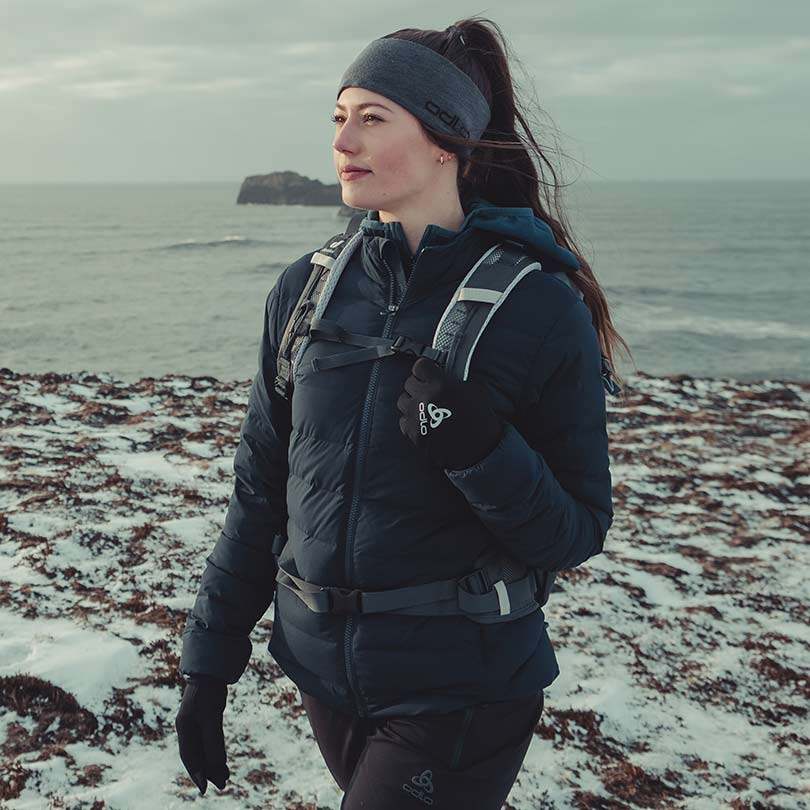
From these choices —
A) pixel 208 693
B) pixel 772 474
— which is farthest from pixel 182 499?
pixel 772 474

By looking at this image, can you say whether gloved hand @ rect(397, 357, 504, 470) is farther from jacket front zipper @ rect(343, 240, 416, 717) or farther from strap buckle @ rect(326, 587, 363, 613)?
strap buckle @ rect(326, 587, 363, 613)

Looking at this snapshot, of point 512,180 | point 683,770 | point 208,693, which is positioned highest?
point 512,180

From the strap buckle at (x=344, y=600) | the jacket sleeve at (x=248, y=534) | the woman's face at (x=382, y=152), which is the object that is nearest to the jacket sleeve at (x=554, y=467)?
the strap buckle at (x=344, y=600)

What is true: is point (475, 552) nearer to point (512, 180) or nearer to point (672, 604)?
point (512, 180)

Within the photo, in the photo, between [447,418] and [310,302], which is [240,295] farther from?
[447,418]

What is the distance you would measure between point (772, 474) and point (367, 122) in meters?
9.73

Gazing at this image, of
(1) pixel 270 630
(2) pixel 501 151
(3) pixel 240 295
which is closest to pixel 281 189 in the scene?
(3) pixel 240 295

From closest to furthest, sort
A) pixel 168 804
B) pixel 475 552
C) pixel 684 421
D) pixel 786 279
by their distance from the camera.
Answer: pixel 475 552
pixel 168 804
pixel 684 421
pixel 786 279

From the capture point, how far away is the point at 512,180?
2.55 meters

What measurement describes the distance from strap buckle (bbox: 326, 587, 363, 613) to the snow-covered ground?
2.28 m

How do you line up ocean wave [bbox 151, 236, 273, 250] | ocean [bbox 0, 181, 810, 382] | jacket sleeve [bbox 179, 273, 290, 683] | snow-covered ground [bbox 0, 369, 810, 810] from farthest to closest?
1. ocean wave [bbox 151, 236, 273, 250]
2. ocean [bbox 0, 181, 810, 382]
3. snow-covered ground [bbox 0, 369, 810, 810]
4. jacket sleeve [bbox 179, 273, 290, 683]

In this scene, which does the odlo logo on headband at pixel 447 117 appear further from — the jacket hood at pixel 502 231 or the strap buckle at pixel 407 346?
the strap buckle at pixel 407 346

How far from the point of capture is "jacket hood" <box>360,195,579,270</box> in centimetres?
217

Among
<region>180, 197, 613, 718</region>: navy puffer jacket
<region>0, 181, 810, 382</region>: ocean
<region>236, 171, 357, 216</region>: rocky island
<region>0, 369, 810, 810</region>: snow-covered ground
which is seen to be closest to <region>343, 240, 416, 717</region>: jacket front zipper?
<region>180, 197, 613, 718</region>: navy puffer jacket
